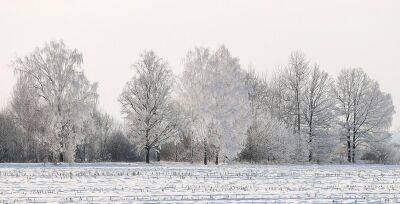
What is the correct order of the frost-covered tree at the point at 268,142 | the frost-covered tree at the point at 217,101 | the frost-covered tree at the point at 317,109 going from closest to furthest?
the frost-covered tree at the point at 217,101, the frost-covered tree at the point at 268,142, the frost-covered tree at the point at 317,109

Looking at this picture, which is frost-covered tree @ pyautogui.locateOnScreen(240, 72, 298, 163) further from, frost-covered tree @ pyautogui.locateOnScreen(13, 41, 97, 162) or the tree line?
frost-covered tree @ pyautogui.locateOnScreen(13, 41, 97, 162)

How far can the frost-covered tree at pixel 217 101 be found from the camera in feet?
178

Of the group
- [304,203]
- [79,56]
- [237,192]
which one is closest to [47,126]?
[79,56]

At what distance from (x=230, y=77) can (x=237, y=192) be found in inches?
1294

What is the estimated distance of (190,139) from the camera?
6047cm

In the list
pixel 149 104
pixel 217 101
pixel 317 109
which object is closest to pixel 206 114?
pixel 217 101

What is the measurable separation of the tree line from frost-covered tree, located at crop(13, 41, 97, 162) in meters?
0.09

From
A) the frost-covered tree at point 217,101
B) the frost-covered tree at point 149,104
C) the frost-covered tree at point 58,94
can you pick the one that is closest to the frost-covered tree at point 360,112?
the frost-covered tree at point 217,101

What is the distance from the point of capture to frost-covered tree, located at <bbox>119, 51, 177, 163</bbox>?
56.0 metres

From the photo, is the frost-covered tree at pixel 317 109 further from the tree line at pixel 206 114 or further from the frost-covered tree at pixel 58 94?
the frost-covered tree at pixel 58 94

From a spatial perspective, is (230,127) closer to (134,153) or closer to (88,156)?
(134,153)

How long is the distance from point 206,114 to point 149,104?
18.6 feet

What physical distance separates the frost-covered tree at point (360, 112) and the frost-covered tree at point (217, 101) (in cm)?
1334

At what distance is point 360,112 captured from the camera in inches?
2518
